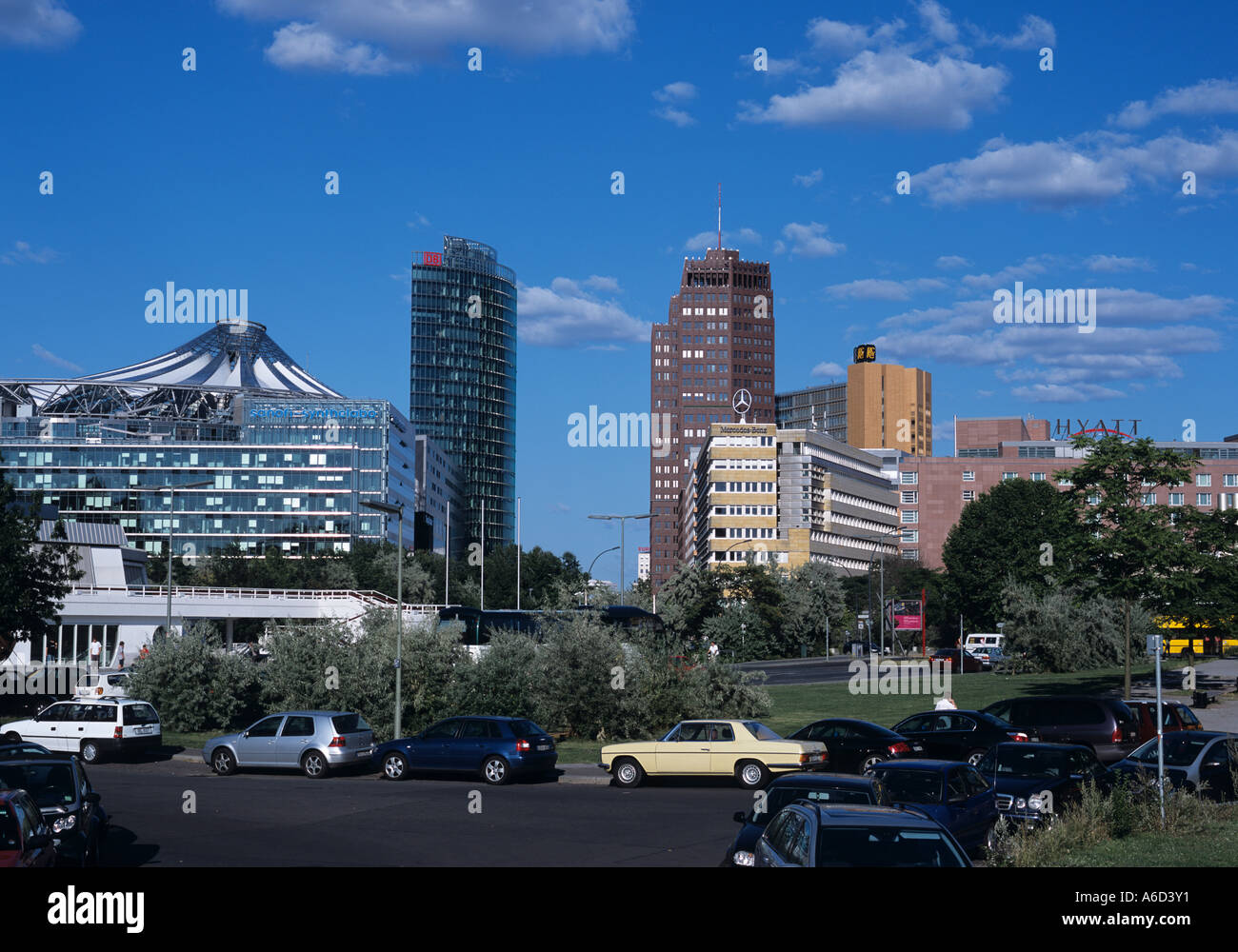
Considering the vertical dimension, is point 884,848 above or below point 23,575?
below

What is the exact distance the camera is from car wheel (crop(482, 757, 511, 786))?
2486cm

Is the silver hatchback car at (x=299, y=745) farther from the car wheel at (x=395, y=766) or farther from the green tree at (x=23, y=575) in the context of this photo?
the green tree at (x=23, y=575)

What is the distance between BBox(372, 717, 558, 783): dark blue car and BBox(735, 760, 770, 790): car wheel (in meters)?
4.47

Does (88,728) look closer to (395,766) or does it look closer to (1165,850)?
(395,766)

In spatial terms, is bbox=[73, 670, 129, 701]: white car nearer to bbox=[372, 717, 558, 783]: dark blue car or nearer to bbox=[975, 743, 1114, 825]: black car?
bbox=[372, 717, 558, 783]: dark blue car

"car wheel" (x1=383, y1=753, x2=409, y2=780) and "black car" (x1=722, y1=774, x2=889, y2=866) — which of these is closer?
"black car" (x1=722, y1=774, x2=889, y2=866)

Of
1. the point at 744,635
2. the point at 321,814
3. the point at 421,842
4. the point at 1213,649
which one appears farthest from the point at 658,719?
the point at 1213,649

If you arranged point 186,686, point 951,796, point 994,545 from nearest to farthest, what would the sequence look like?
point 951,796, point 186,686, point 994,545

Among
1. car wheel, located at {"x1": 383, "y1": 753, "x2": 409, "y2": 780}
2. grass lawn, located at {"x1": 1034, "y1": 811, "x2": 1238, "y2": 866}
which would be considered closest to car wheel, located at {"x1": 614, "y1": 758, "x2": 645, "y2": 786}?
car wheel, located at {"x1": 383, "y1": 753, "x2": 409, "y2": 780}

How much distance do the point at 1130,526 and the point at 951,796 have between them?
2148 cm

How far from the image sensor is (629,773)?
24297 mm

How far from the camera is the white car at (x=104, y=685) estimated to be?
38.4 m

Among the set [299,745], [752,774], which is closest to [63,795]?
[299,745]
